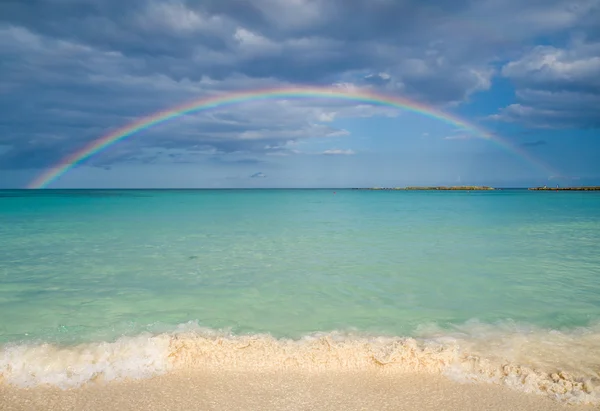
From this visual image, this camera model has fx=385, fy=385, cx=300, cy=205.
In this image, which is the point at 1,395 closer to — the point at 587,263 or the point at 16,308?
the point at 16,308

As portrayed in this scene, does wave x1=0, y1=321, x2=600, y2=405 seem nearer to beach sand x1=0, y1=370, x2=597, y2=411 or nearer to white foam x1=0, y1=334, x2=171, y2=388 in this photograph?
white foam x1=0, y1=334, x2=171, y2=388

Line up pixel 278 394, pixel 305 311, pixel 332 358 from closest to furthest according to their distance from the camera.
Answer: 1. pixel 278 394
2. pixel 332 358
3. pixel 305 311

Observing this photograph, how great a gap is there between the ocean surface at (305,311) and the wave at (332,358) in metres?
0.02

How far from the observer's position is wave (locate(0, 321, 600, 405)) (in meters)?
4.18

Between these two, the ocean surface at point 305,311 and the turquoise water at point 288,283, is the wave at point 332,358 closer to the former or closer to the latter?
the ocean surface at point 305,311

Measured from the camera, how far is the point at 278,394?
3.88 m

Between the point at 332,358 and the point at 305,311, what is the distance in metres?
2.18

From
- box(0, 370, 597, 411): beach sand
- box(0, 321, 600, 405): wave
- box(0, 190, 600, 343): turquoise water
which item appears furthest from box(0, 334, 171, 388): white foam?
box(0, 190, 600, 343): turquoise water

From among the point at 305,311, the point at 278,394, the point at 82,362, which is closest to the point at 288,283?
the point at 305,311

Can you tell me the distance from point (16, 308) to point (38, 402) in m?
4.15

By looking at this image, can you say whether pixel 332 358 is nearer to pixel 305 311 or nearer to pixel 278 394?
pixel 278 394

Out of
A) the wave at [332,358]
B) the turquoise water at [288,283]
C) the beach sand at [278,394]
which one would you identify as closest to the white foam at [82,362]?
the wave at [332,358]

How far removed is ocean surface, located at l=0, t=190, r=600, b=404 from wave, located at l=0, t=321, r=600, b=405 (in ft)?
0.07

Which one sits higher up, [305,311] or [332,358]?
[332,358]
